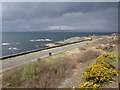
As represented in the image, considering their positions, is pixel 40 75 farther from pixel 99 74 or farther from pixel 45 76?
pixel 99 74

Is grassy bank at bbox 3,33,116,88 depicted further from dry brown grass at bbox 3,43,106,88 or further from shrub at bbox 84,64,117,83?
shrub at bbox 84,64,117,83

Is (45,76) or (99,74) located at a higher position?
(99,74)

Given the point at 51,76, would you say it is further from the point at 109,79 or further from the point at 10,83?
the point at 109,79

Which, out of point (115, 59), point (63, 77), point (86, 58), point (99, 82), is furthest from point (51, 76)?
point (86, 58)

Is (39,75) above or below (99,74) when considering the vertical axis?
below

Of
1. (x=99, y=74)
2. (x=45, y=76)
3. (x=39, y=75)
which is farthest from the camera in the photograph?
(x=39, y=75)

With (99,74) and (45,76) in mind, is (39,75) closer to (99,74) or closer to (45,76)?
(45,76)

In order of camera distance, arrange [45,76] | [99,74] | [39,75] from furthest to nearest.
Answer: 1. [39,75]
2. [45,76]
3. [99,74]

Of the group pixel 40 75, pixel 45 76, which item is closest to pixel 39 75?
pixel 40 75

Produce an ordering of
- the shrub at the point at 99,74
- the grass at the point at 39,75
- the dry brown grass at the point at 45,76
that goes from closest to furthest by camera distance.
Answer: the shrub at the point at 99,74
the dry brown grass at the point at 45,76
the grass at the point at 39,75

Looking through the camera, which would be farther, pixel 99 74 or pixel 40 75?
pixel 40 75

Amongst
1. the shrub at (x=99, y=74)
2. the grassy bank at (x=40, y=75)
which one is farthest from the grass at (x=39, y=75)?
the shrub at (x=99, y=74)

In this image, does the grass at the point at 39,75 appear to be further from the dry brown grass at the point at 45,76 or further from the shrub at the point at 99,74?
the shrub at the point at 99,74

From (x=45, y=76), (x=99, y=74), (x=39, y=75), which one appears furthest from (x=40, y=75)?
(x=99, y=74)
